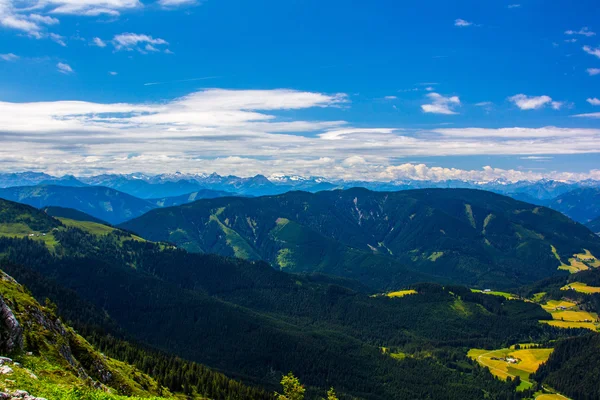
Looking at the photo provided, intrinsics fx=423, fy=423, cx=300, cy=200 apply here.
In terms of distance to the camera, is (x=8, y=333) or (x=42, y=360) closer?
(x=8, y=333)

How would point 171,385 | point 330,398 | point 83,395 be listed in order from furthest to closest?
point 171,385
point 330,398
point 83,395

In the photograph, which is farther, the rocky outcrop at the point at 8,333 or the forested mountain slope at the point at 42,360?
the rocky outcrop at the point at 8,333

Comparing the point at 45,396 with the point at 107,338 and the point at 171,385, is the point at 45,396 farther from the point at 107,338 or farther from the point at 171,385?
the point at 107,338

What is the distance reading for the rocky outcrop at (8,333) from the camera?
51.2 m

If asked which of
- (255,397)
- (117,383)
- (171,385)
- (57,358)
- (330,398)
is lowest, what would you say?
(255,397)

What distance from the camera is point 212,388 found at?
139m

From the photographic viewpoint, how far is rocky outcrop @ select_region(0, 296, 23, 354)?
51.2 m

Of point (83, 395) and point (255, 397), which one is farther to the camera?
point (255, 397)

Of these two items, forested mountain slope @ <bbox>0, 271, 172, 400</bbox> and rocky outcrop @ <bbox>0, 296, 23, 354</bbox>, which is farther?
rocky outcrop @ <bbox>0, 296, 23, 354</bbox>

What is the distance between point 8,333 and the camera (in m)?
52.3

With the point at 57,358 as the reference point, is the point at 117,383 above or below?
below

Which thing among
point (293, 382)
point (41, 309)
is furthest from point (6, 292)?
point (293, 382)

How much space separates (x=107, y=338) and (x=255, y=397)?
185ft

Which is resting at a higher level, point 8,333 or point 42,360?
point 8,333
